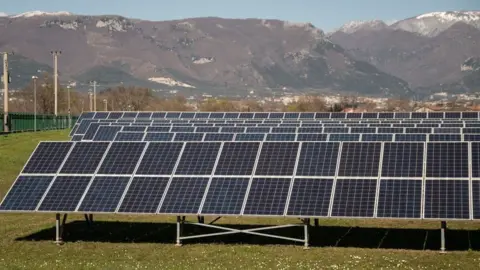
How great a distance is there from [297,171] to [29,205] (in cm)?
749

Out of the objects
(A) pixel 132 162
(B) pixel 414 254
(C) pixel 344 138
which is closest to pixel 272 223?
(A) pixel 132 162

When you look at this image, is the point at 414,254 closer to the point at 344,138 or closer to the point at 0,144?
the point at 344,138

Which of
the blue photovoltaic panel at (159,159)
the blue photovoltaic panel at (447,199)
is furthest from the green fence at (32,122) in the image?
the blue photovoltaic panel at (447,199)

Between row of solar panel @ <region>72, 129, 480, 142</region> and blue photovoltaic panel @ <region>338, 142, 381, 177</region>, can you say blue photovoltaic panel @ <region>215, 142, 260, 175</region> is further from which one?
row of solar panel @ <region>72, 129, 480, 142</region>

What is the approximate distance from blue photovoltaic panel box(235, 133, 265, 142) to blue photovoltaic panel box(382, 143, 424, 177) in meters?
17.0

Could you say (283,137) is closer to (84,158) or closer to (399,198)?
(84,158)

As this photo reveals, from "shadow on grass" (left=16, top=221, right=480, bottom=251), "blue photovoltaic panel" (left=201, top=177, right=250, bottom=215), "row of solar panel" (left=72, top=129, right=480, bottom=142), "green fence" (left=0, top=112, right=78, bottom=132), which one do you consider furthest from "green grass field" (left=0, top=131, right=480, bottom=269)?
"green fence" (left=0, top=112, right=78, bottom=132)

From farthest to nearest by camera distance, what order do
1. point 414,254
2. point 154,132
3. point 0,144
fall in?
point 0,144 < point 154,132 < point 414,254

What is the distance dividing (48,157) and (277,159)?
7.02m

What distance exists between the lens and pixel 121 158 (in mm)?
25844

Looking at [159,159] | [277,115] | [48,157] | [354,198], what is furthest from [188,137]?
[277,115]

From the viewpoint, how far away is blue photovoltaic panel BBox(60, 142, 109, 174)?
83.7 ft

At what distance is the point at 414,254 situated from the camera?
22.0 meters

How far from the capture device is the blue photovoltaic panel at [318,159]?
24.0 m
